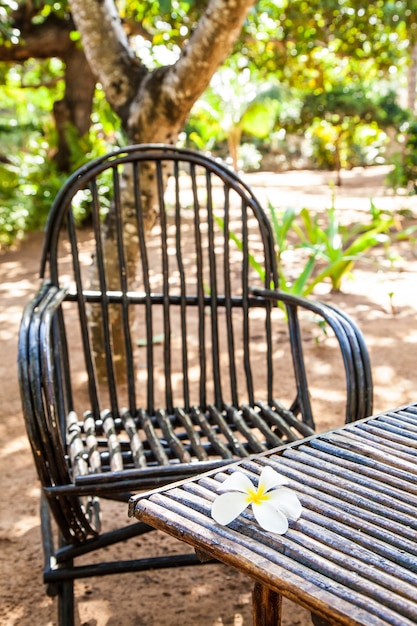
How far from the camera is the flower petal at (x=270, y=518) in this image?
2.85 feet

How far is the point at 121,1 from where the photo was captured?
5.93 m

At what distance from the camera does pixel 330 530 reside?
0.88 metres

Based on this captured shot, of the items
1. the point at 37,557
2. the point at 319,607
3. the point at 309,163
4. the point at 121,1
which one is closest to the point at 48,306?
the point at 37,557

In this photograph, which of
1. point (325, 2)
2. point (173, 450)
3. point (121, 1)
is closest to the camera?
point (173, 450)

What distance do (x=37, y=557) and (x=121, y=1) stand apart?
529 centimetres

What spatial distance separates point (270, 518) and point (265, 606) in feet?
0.78

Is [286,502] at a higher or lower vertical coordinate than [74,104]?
lower

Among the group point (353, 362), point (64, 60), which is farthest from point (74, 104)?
point (353, 362)

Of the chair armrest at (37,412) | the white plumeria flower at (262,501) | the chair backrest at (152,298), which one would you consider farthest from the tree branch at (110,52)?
the white plumeria flower at (262,501)

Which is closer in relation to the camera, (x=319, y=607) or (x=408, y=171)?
(x=319, y=607)

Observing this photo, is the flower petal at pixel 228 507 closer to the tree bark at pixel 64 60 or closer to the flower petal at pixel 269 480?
the flower petal at pixel 269 480

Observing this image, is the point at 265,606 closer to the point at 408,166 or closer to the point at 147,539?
the point at 147,539

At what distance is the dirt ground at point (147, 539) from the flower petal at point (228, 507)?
84 cm

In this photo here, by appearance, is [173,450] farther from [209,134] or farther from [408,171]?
[209,134]
